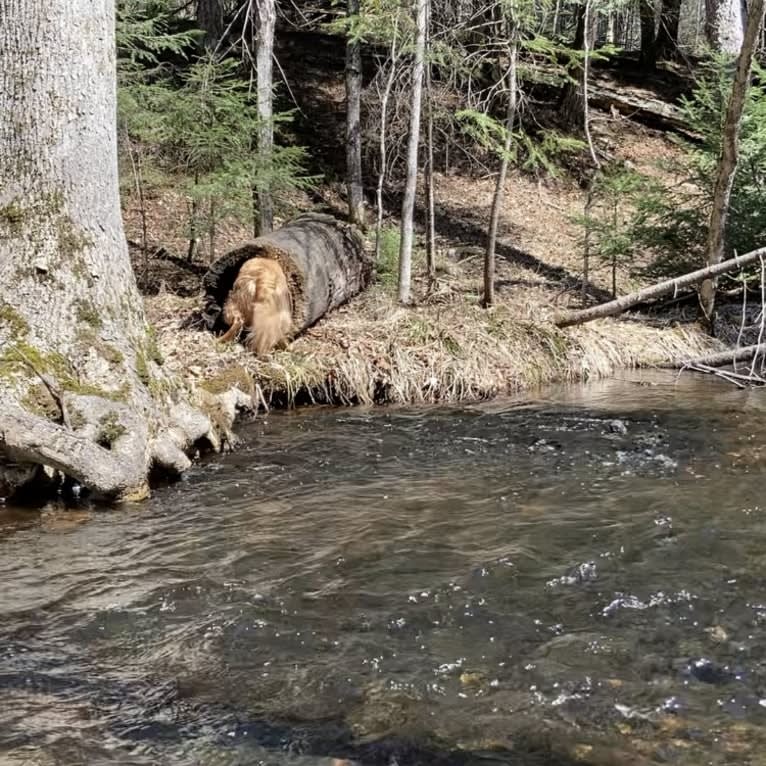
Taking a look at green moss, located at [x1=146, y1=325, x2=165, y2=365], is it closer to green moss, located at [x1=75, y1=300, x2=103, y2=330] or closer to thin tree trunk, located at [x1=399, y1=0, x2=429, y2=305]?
green moss, located at [x1=75, y1=300, x2=103, y2=330]

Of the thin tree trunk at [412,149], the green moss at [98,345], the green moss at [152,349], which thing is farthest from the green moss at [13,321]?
the thin tree trunk at [412,149]

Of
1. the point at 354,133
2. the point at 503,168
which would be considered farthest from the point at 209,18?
the point at 503,168

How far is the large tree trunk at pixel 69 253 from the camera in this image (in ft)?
17.8

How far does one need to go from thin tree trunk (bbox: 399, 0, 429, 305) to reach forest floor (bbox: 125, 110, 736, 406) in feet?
1.19

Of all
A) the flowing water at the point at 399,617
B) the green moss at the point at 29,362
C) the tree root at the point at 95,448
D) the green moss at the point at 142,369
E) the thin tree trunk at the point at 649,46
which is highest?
the thin tree trunk at the point at 649,46

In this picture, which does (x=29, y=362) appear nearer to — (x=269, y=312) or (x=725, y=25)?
(x=269, y=312)

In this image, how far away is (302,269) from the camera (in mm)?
8906

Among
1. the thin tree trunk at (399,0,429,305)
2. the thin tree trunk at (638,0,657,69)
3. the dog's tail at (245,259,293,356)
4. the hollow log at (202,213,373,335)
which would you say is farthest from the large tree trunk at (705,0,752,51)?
the dog's tail at (245,259,293,356)

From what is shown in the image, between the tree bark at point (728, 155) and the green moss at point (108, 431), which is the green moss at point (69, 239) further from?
the tree bark at point (728, 155)

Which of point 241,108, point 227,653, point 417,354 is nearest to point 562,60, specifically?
point 241,108

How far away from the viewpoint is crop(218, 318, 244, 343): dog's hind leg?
8.37 meters

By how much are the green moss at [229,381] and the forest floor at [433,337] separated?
0.01 metres

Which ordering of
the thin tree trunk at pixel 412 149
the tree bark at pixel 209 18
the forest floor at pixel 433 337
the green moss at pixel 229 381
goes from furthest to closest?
the tree bark at pixel 209 18, the thin tree trunk at pixel 412 149, the forest floor at pixel 433 337, the green moss at pixel 229 381

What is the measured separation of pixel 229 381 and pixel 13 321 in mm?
2211
